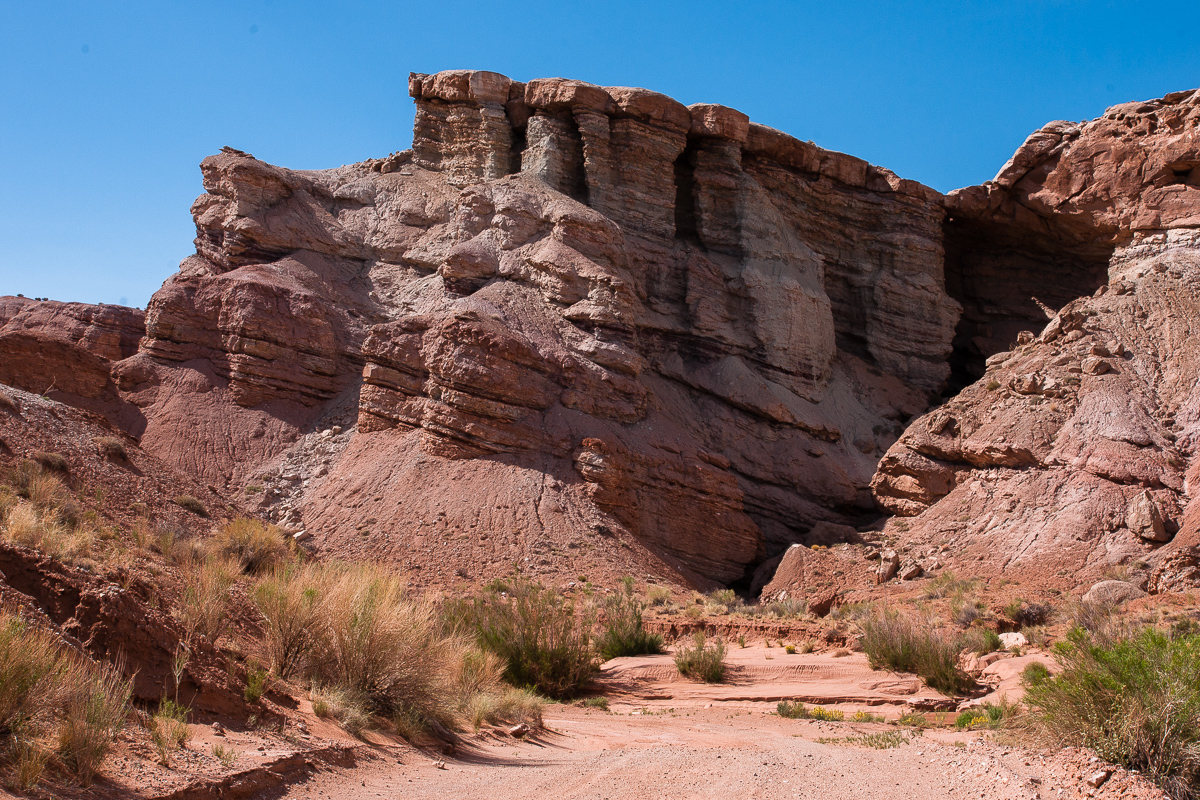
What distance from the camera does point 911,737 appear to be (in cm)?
998

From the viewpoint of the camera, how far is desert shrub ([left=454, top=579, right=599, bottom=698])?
14.2 metres

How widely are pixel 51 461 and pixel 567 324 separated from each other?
19583mm

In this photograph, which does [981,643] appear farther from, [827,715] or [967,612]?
[827,715]

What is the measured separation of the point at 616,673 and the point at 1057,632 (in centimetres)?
724

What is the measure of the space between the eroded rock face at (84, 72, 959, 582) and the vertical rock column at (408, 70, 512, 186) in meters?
0.10

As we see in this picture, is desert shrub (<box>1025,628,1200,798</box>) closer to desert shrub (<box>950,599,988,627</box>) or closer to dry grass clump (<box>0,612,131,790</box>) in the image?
dry grass clump (<box>0,612,131,790</box>)

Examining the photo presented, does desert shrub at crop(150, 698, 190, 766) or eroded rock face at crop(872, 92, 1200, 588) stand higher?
eroded rock face at crop(872, 92, 1200, 588)

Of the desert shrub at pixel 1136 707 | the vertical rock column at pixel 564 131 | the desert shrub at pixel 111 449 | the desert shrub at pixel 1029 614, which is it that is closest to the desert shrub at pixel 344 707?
the desert shrub at pixel 1136 707

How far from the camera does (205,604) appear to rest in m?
8.55

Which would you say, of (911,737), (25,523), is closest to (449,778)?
(25,523)

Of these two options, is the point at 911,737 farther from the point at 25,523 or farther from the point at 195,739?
the point at 25,523

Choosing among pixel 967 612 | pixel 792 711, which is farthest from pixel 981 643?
pixel 792 711

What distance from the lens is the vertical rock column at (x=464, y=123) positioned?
3634 cm

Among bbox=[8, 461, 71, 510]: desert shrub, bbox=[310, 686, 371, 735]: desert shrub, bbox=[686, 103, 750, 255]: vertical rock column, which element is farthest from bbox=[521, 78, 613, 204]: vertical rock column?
bbox=[310, 686, 371, 735]: desert shrub
